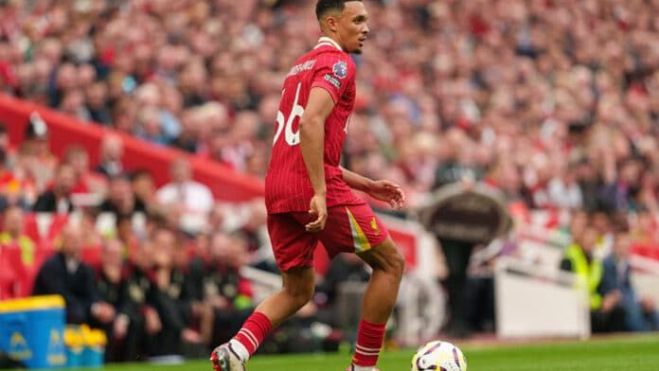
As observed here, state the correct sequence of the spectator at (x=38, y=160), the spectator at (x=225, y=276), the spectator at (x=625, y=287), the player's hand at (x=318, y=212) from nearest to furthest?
the player's hand at (x=318, y=212)
the spectator at (x=225, y=276)
the spectator at (x=38, y=160)
the spectator at (x=625, y=287)

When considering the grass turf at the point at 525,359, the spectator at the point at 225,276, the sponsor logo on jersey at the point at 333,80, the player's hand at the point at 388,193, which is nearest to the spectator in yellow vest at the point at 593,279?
the grass turf at the point at 525,359

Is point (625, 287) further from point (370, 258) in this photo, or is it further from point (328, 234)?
point (328, 234)

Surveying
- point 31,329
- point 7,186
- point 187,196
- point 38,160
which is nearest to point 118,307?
point 31,329

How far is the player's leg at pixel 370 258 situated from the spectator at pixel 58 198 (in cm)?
796

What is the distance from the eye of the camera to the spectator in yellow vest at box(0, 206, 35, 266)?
16.0 meters

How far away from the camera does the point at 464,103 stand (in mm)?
26297

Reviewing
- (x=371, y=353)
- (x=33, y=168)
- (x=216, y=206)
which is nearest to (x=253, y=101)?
(x=216, y=206)

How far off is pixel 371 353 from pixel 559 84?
19.1 meters

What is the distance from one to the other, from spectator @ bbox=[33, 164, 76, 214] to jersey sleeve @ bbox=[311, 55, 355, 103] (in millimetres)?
8065

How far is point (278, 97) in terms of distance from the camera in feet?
74.6

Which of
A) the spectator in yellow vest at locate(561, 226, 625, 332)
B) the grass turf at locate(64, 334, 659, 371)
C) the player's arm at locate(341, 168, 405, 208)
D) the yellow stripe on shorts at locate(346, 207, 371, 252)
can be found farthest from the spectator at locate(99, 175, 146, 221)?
the yellow stripe on shorts at locate(346, 207, 371, 252)

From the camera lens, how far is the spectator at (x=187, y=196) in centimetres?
1927

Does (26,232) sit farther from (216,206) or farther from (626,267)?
(626,267)

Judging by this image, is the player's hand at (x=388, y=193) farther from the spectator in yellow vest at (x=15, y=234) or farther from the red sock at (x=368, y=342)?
the spectator in yellow vest at (x=15, y=234)
